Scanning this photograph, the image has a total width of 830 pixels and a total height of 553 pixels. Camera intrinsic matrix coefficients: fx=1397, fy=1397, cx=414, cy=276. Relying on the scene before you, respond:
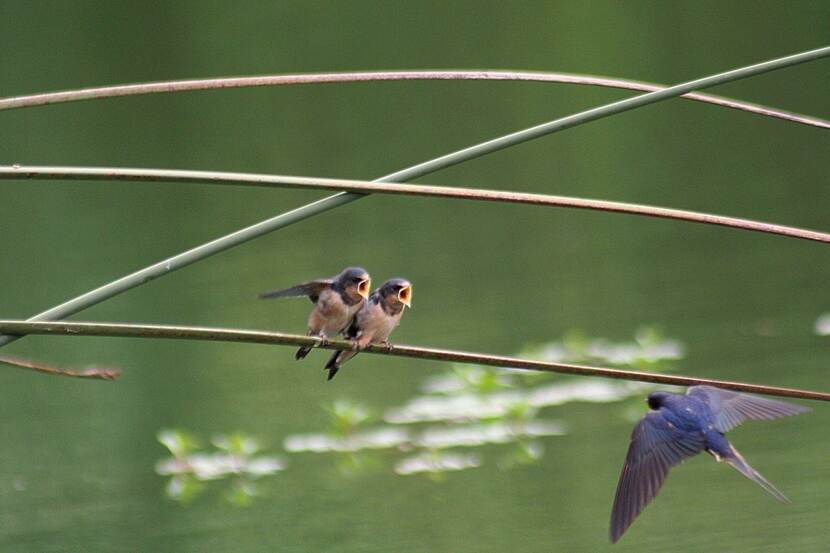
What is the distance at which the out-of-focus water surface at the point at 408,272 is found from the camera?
3381 mm

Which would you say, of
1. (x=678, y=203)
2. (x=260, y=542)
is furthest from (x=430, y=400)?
(x=678, y=203)

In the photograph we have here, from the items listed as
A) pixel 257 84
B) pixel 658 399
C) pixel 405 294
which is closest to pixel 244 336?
pixel 257 84

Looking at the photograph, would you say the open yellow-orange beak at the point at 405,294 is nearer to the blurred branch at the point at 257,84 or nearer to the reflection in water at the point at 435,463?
the blurred branch at the point at 257,84

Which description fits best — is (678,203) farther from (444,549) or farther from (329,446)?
(444,549)

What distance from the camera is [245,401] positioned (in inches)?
164

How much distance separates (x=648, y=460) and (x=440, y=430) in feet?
4.54

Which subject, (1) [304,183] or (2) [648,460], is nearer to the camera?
(1) [304,183]

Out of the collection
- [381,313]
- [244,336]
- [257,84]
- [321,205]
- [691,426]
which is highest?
[257,84]

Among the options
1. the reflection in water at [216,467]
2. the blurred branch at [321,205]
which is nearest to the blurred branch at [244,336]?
the blurred branch at [321,205]

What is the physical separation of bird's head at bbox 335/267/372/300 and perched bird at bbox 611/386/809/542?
0.57m

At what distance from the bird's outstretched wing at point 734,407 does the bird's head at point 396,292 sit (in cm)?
56

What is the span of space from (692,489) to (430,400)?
95cm

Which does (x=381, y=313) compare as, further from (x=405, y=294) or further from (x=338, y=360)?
(x=338, y=360)

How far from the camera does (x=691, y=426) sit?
260 cm
